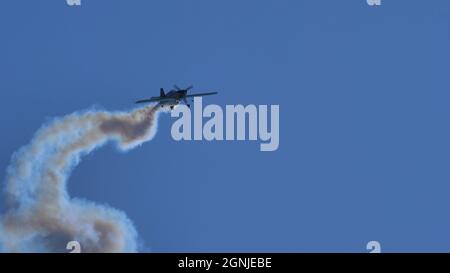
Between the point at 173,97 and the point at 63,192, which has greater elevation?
the point at 173,97

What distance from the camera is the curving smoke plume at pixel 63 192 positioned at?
3282 inches

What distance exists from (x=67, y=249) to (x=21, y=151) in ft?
19.2

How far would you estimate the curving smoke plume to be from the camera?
83.4 m

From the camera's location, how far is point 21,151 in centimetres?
8406

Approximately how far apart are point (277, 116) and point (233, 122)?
2.55 metres

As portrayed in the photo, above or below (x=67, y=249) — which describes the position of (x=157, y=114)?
above

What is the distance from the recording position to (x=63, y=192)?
84250 mm
